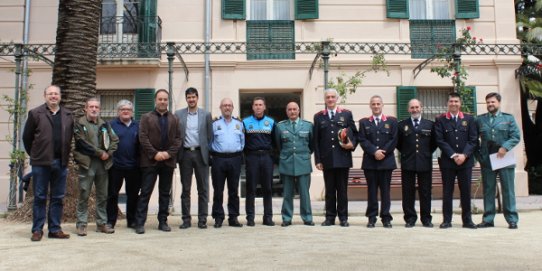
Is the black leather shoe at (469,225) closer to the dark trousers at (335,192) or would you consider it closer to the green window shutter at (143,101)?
the dark trousers at (335,192)

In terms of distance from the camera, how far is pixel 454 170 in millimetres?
7121

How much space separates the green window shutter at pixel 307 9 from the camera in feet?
43.3

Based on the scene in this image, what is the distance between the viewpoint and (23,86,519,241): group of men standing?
6.73 metres

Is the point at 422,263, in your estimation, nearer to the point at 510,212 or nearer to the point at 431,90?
the point at 510,212

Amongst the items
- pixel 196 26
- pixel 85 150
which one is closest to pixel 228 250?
pixel 85 150

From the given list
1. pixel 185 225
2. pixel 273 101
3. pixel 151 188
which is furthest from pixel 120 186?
pixel 273 101

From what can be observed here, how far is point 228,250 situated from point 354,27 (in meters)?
9.62

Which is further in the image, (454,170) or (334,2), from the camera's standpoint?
(334,2)

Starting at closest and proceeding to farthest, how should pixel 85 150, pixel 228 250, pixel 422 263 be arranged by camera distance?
pixel 422 263 → pixel 228 250 → pixel 85 150

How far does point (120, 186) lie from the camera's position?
693 centimetres

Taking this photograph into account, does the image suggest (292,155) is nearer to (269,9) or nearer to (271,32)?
(271,32)

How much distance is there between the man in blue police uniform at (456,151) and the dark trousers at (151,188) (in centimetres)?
398

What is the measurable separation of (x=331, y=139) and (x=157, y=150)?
8.19 feet

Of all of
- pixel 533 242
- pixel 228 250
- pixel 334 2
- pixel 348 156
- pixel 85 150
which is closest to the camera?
pixel 228 250
